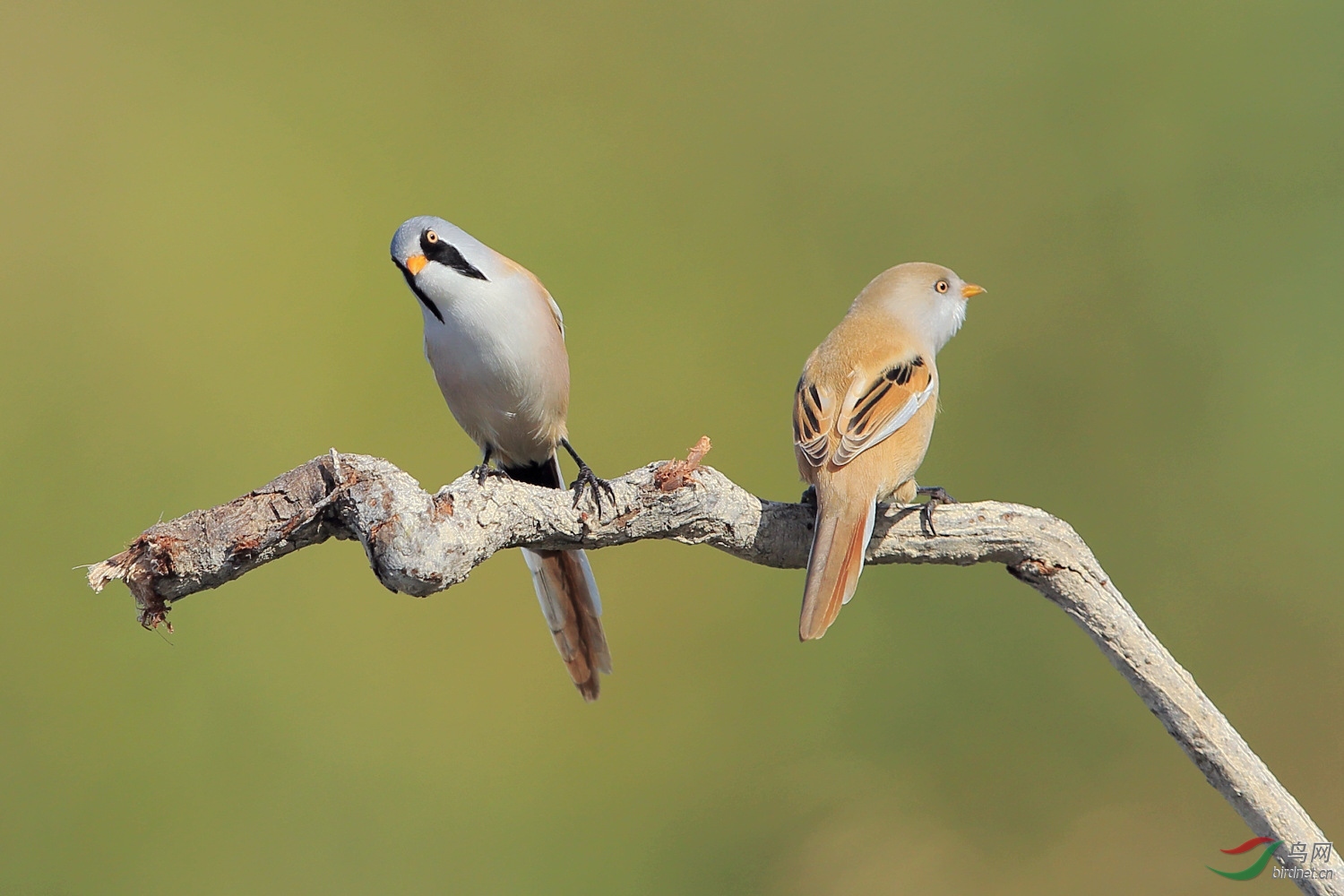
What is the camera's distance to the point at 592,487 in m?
2.57

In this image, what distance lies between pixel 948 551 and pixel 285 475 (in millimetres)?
1551

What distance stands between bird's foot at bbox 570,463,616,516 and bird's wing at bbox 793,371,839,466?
508 millimetres

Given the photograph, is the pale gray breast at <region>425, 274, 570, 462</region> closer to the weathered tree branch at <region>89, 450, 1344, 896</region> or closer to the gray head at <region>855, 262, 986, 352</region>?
the weathered tree branch at <region>89, 450, 1344, 896</region>

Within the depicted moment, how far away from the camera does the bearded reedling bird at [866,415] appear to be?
2.49 metres

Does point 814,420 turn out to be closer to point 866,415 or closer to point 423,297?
point 866,415

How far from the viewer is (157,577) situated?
1917mm

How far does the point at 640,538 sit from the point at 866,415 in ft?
2.15

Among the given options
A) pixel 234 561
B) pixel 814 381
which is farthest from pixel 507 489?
pixel 814 381

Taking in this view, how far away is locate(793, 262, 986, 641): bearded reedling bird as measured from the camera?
98.0 inches
